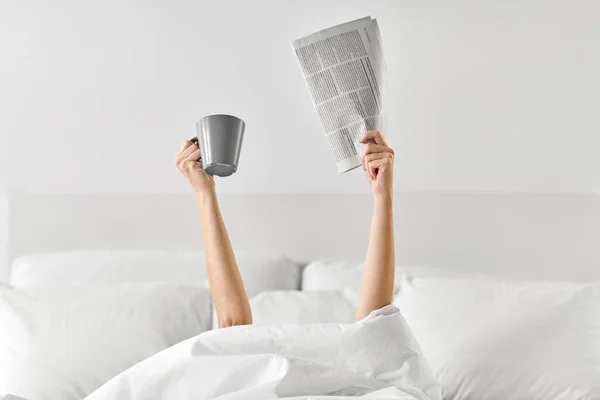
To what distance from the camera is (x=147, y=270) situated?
90.0 inches

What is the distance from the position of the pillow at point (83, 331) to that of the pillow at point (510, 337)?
0.65m

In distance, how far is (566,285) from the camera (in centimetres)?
192

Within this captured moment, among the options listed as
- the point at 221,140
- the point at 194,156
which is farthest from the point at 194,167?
the point at 221,140

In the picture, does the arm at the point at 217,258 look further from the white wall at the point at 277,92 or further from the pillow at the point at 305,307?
the white wall at the point at 277,92

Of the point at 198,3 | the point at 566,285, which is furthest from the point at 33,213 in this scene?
the point at 566,285

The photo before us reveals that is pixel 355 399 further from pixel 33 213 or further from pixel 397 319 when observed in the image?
pixel 33 213

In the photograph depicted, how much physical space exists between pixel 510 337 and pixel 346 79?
74cm

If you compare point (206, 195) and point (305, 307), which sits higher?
point (206, 195)

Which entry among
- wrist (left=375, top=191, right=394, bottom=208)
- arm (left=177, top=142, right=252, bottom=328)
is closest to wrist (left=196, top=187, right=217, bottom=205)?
arm (left=177, top=142, right=252, bottom=328)

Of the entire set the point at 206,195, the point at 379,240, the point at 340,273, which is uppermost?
the point at 206,195

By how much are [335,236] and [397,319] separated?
2.62ft

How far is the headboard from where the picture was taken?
88.2 inches

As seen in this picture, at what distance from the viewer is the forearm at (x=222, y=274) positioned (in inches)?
73.7

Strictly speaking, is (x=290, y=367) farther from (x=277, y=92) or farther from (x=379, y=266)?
(x=277, y=92)
